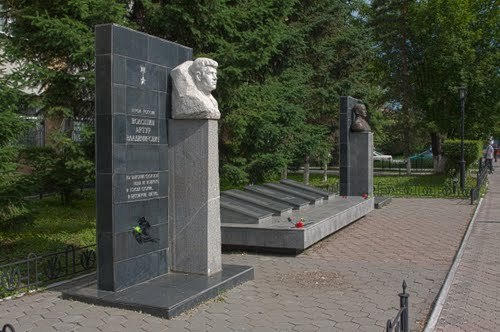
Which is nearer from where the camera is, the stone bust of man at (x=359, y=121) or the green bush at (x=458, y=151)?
the stone bust of man at (x=359, y=121)

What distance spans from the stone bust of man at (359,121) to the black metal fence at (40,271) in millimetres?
10293

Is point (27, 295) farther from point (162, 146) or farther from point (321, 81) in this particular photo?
point (321, 81)

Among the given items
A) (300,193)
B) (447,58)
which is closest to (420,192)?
(300,193)

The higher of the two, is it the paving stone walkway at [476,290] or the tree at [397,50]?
the tree at [397,50]

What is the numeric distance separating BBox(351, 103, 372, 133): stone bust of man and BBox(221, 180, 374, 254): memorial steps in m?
3.40

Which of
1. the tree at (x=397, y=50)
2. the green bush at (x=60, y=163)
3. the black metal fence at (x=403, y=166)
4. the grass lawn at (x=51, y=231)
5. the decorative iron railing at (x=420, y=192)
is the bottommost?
the grass lawn at (x=51, y=231)

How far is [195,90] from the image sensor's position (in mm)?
7195

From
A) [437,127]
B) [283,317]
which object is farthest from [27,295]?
[437,127]

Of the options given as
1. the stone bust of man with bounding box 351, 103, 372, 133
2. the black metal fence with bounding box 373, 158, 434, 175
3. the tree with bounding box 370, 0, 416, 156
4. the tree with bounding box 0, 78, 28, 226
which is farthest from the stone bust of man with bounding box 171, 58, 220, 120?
the black metal fence with bounding box 373, 158, 434, 175

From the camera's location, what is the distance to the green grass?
379 inches

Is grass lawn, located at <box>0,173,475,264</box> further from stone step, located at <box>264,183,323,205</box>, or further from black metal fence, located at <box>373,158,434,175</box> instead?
black metal fence, located at <box>373,158,434,175</box>

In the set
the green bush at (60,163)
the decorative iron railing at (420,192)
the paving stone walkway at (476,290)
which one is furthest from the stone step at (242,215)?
the decorative iron railing at (420,192)

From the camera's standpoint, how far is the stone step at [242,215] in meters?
9.99

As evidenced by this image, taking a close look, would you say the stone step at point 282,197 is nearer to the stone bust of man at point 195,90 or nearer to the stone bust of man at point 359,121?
the stone bust of man at point 359,121
